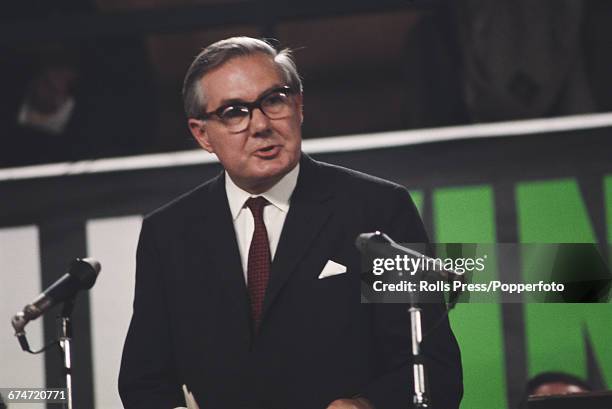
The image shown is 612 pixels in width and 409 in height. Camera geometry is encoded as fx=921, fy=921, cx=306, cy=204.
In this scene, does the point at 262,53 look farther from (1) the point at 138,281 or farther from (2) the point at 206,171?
(1) the point at 138,281

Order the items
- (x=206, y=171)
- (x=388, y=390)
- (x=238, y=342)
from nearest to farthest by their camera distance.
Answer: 1. (x=388, y=390)
2. (x=238, y=342)
3. (x=206, y=171)

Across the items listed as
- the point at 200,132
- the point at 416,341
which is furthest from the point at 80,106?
the point at 416,341

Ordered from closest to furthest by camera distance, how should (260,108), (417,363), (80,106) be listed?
(417,363)
(260,108)
(80,106)

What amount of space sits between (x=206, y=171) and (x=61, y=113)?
506mm

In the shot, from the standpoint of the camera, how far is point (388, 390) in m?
2.23

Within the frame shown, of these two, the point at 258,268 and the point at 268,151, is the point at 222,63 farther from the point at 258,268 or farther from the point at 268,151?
the point at 258,268

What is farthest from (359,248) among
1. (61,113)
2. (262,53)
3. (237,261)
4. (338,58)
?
(61,113)

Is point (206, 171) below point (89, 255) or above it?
above

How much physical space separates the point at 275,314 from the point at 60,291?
0.55 meters

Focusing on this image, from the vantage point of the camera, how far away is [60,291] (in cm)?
234

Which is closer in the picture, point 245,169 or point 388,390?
point 388,390

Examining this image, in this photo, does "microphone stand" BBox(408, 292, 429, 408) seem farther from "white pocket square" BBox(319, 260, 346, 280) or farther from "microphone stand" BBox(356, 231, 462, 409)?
"white pocket square" BBox(319, 260, 346, 280)

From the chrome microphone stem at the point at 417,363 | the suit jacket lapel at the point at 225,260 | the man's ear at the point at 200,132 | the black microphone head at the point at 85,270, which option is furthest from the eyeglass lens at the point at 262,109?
the chrome microphone stem at the point at 417,363

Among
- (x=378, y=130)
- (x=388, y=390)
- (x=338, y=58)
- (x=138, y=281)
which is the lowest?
(x=388, y=390)
